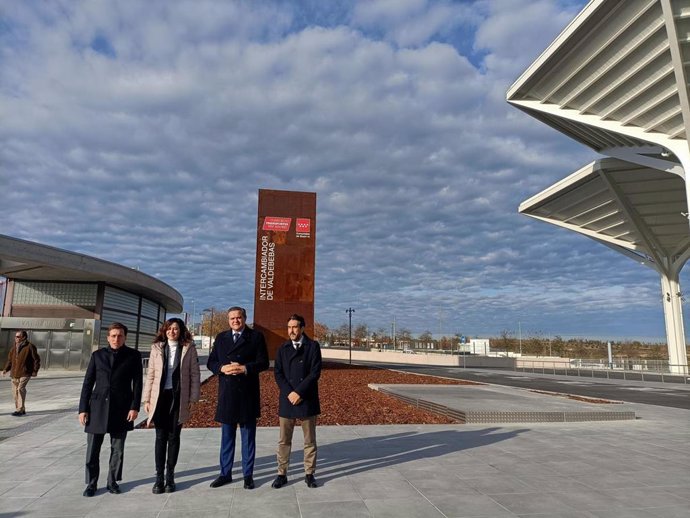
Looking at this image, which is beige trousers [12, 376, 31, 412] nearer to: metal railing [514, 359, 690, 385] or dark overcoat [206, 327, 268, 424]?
dark overcoat [206, 327, 268, 424]

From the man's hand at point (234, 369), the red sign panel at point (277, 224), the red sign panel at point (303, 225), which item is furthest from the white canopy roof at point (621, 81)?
the man's hand at point (234, 369)

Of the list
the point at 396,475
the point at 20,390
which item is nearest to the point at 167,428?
the point at 396,475

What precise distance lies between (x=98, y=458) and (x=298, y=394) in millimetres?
2311

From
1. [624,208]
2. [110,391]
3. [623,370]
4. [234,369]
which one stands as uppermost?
[624,208]

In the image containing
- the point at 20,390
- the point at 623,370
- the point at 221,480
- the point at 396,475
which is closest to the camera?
the point at 221,480

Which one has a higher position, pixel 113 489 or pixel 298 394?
pixel 298 394

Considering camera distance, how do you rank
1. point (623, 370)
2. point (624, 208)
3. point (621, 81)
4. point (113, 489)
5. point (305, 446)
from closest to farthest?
point (113, 489), point (305, 446), point (621, 81), point (624, 208), point (623, 370)

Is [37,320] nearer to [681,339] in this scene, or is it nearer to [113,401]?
[113,401]

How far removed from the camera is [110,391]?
17.3ft

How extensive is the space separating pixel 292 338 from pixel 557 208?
38.5m

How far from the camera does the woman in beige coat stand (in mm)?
5172

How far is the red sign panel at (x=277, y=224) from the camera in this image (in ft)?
104

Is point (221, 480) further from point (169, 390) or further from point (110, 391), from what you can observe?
point (110, 391)

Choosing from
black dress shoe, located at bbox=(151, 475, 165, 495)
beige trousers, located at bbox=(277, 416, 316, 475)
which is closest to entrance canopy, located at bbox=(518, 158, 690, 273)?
beige trousers, located at bbox=(277, 416, 316, 475)
